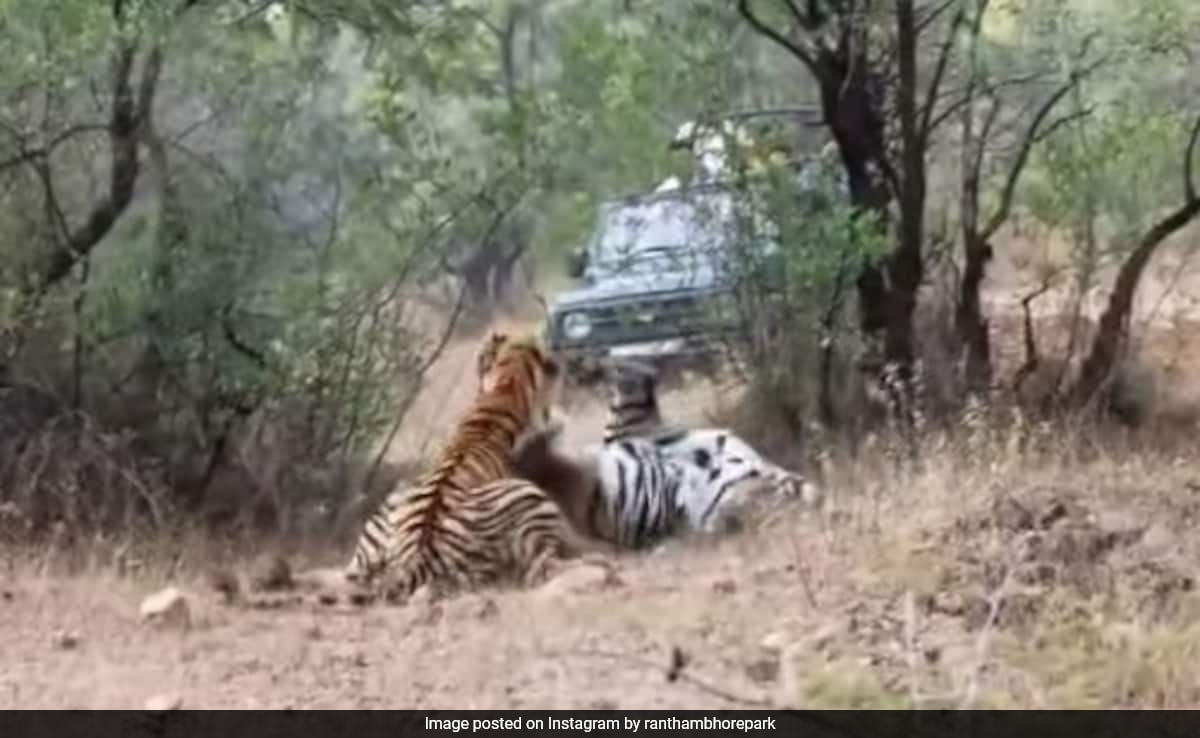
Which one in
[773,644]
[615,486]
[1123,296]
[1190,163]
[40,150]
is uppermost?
[1190,163]

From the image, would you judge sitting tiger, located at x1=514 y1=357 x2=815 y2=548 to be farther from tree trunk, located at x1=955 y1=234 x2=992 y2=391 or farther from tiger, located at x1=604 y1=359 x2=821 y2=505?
tree trunk, located at x1=955 y1=234 x2=992 y2=391

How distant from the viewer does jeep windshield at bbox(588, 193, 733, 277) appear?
1145 centimetres

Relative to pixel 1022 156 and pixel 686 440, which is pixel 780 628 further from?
pixel 1022 156

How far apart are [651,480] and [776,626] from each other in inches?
136

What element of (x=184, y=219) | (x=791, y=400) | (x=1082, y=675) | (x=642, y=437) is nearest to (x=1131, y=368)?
(x=791, y=400)

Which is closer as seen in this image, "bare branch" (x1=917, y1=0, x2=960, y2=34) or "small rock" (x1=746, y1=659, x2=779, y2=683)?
"small rock" (x1=746, y1=659, x2=779, y2=683)

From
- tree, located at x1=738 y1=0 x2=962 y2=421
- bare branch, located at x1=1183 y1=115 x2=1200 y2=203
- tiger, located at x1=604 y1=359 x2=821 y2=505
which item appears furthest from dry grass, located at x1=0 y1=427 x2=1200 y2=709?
bare branch, located at x1=1183 y1=115 x2=1200 y2=203

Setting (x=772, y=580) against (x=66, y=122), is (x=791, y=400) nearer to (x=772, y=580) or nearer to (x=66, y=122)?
(x=66, y=122)

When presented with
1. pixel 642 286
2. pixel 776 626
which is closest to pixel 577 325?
pixel 642 286

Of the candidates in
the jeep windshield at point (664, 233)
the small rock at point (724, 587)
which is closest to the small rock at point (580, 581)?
the small rock at point (724, 587)

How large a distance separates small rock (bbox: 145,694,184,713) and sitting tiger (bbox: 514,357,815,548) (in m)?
3.42

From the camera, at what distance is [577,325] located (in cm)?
1224

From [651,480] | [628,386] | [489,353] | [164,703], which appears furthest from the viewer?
[628,386]

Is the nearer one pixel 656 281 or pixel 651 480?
pixel 651 480
